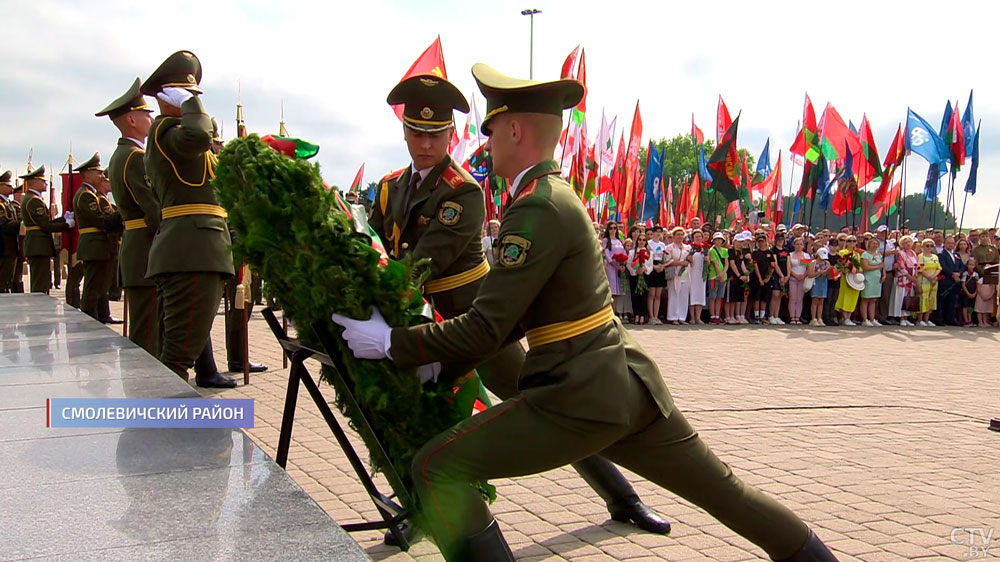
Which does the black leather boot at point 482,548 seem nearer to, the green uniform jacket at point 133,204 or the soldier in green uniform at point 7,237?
the green uniform jacket at point 133,204

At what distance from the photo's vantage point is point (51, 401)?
4031mm

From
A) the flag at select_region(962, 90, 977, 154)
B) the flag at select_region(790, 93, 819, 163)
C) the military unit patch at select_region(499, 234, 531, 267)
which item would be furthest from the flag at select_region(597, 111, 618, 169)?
the military unit patch at select_region(499, 234, 531, 267)

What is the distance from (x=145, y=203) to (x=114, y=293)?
7614mm

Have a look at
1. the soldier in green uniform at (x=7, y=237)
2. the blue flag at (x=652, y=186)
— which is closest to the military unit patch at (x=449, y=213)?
the soldier in green uniform at (x=7, y=237)

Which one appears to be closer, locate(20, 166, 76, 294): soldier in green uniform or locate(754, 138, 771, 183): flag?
locate(20, 166, 76, 294): soldier in green uniform

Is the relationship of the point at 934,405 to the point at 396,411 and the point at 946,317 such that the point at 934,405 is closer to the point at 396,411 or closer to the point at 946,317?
the point at 396,411

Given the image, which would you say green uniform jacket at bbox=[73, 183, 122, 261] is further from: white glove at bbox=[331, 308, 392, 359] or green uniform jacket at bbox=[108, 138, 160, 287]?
white glove at bbox=[331, 308, 392, 359]

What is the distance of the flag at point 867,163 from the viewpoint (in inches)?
896

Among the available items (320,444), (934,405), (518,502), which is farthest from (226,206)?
(934,405)

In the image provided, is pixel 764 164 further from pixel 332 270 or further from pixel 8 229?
pixel 332 270

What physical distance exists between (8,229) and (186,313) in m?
12.2

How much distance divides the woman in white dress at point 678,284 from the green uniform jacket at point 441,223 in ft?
40.0

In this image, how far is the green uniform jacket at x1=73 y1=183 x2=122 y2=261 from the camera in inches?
408
